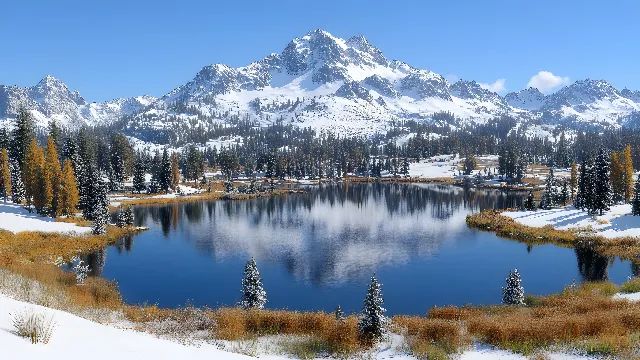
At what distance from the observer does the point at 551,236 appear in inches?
2516

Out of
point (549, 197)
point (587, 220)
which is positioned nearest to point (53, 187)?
point (587, 220)

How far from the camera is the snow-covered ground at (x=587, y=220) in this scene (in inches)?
2418

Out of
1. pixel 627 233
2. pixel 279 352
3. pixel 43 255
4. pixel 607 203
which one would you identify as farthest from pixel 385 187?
pixel 279 352

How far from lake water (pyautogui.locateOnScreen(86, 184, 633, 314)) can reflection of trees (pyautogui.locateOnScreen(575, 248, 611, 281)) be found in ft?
0.34

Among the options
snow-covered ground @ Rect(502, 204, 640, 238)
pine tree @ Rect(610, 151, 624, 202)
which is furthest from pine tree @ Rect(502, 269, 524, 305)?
pine tree @ Rect(610, 151, 624, 202)

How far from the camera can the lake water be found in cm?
3966

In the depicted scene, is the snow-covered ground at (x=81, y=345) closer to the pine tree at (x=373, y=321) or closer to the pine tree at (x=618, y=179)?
the pine tree at (x=373, y=321)

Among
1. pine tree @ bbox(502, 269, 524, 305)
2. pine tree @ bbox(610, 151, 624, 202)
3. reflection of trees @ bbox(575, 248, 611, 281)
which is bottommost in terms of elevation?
reflection of trees @ bbox(575, 248, 611, 281)

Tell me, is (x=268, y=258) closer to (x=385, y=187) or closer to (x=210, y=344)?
(x=210, y=344)

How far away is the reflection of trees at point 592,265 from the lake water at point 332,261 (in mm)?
102

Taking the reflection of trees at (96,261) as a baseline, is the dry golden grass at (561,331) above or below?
above

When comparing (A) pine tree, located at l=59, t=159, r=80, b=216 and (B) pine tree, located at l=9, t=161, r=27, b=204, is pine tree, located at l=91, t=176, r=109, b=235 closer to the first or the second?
(A) pine tree, located at l=59, t=159, r=80, b=216

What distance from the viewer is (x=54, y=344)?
8.96 m

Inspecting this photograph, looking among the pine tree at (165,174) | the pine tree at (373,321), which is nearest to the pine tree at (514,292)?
the pine tree at (373,321)
